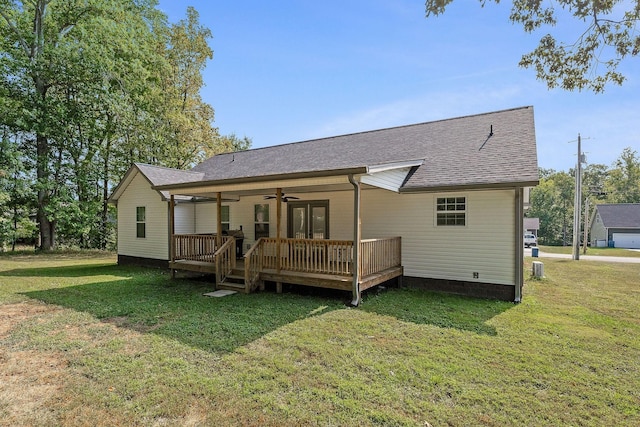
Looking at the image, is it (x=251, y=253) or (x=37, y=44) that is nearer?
(x=251, y=253)

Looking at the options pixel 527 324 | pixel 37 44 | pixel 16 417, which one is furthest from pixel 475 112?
pixel 37 44

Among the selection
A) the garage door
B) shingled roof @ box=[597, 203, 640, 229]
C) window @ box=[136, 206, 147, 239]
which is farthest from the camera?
shingled roof @ box=[597, 203, 640, 229]

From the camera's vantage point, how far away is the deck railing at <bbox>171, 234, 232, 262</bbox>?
9945 millimetres

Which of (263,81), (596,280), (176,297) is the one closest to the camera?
(176,297)

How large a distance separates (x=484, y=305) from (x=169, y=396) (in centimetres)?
639

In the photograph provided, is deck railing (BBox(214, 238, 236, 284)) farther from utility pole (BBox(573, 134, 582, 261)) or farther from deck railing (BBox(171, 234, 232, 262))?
utility pole (BBox(573, 134, 582, 261))

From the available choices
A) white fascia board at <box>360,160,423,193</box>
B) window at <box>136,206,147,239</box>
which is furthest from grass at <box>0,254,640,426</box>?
window at <box>136,206,147,239</box>

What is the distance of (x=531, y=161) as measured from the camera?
7.71 metres

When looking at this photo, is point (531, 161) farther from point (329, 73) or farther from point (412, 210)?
point (329, 73)

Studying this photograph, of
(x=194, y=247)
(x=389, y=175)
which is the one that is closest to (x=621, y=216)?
(x=389, y=175)

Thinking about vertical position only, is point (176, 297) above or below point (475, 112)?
below

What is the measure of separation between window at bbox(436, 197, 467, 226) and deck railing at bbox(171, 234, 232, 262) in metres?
6.54

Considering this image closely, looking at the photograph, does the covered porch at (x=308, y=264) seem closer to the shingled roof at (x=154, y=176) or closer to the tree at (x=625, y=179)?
the shingled roof at (x=154, y=176)

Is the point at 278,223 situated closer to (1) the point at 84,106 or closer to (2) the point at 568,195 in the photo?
(1) the point at 84,106
